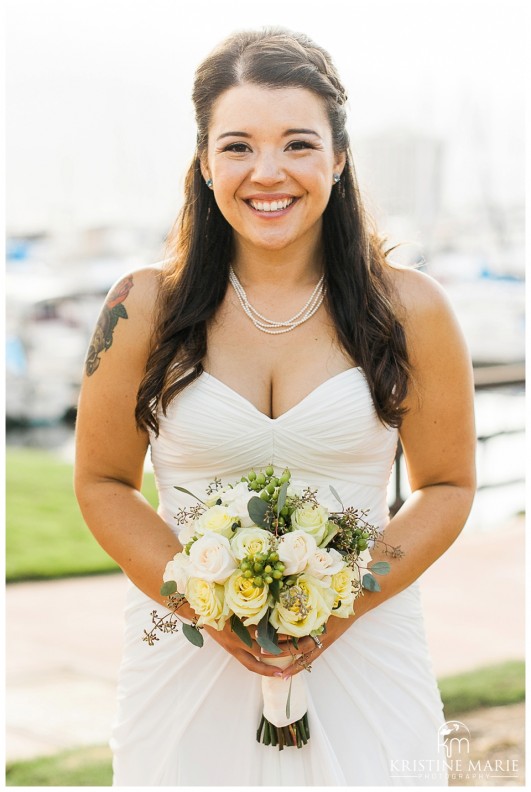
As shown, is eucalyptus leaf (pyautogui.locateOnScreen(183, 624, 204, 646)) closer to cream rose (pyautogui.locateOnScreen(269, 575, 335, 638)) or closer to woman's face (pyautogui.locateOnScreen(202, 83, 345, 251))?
cream rose (pyautogui.locateOnScreen(269, 575, 335, 638))

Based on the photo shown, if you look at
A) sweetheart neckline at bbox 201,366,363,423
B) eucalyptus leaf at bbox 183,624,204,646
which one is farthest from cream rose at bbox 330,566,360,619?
sweetheart neckline at bbox 201,366,363,423

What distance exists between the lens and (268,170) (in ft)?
9.30

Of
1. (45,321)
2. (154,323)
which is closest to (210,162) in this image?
(154,323)

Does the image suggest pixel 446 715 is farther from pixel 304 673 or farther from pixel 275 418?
pixel 275 418

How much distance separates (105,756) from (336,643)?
243 centimetres

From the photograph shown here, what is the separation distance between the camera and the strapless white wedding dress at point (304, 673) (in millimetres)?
3018

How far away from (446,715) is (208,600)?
10.9ft

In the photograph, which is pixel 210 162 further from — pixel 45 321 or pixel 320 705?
pixel 45 321

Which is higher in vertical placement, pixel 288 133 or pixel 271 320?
pixel 288 133

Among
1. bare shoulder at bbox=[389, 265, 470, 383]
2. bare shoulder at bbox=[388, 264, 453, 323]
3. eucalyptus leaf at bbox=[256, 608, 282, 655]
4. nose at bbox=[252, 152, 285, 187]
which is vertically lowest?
eucalyptus leaf at bbox=[256, 608, 282, 655]

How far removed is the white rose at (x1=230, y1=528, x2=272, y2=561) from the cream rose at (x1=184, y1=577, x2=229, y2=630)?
0.36 feet

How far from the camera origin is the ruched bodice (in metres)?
3.04

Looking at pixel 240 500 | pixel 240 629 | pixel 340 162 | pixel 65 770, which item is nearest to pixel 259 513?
pixel 240 500

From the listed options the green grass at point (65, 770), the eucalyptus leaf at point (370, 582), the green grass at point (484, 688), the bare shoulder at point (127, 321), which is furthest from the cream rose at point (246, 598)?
the green grass at point (484, 688)
